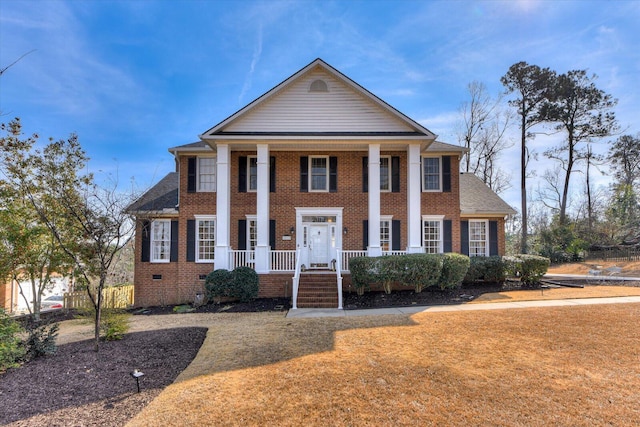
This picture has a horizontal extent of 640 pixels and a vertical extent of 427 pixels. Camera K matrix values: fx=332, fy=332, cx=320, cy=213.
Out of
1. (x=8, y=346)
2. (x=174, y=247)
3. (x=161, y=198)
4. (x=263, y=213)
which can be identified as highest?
(x=161, y=198)

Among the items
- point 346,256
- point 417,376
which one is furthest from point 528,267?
point 417,376

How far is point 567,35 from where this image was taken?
11.7m

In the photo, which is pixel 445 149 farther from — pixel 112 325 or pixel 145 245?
pixel 145 245

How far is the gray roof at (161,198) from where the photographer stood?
602 inches

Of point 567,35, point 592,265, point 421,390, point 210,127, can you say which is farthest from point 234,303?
point 592,265

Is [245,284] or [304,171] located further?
[304,171]

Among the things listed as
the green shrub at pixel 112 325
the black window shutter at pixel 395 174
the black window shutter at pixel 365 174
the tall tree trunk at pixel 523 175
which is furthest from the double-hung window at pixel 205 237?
the tall tree trunk at pixel 523 175

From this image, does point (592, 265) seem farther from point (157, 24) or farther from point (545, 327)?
point (157, 24)

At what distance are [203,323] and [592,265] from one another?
2750cm

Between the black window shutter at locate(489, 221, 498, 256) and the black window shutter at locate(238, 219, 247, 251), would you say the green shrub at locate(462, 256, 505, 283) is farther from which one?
the black window shutter at locate(238, 219, 247, 251)

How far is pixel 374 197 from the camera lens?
44.6 feet

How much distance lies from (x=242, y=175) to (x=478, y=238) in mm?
11651

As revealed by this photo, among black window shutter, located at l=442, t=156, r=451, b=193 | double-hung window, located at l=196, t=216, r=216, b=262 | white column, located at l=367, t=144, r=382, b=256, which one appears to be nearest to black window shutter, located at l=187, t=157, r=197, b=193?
double-hung window, located at l=196, t=216, r=216, b=262

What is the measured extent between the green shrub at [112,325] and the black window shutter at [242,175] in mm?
8112
